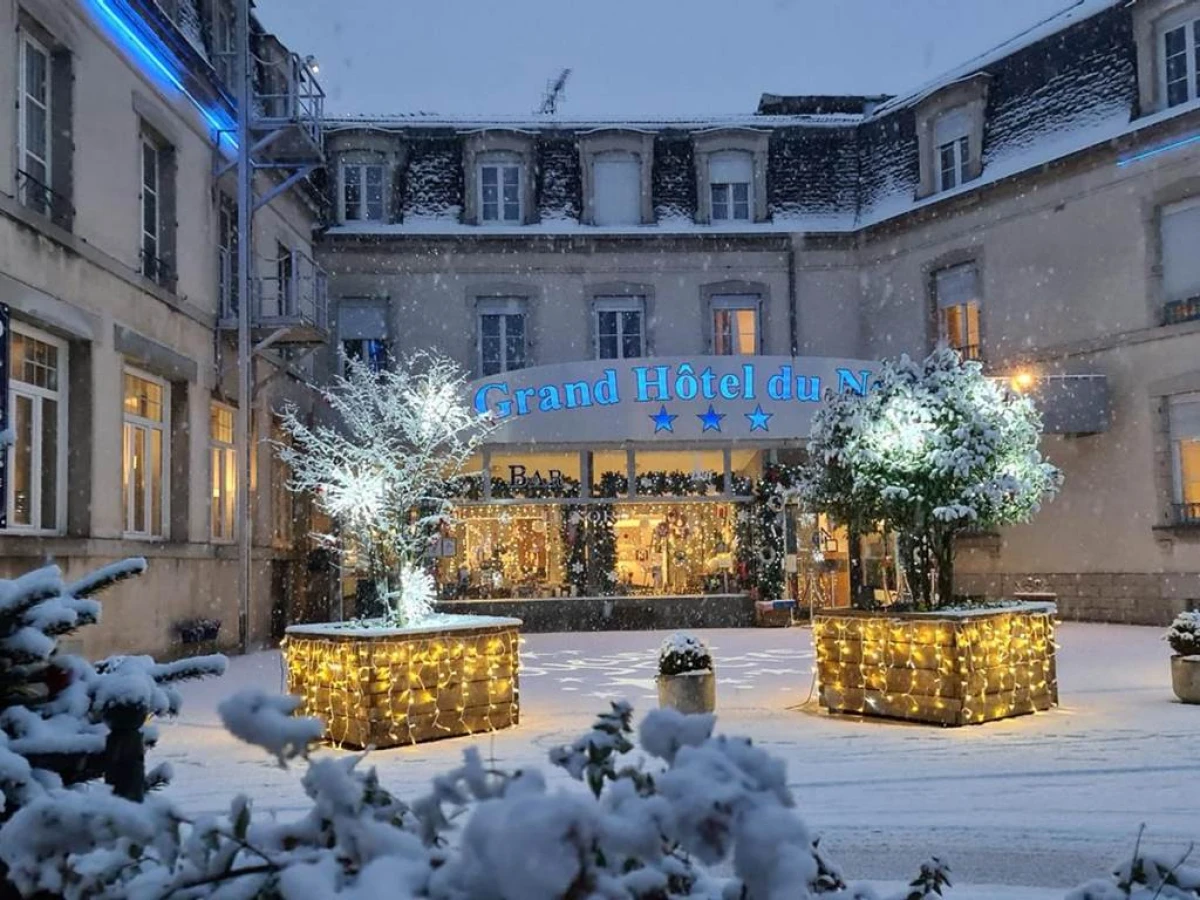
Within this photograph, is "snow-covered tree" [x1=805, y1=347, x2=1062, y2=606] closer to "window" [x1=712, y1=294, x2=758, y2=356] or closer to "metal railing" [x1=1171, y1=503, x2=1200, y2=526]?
"metal railing" [x1=1171, y1=503, x2=1200, y2=526]

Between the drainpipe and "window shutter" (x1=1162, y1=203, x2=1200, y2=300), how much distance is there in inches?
278

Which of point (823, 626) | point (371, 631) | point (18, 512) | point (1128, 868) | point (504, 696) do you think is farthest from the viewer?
point (18, 512)

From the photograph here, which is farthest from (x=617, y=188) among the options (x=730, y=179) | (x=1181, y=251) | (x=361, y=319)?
(x=1181, y=251)

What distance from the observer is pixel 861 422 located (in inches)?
408

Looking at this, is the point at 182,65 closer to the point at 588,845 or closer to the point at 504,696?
the point at 504,696

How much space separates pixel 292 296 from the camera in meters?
20.1

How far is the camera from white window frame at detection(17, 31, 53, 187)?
11.8 meters

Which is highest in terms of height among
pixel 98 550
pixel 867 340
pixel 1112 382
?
pixel 867 340

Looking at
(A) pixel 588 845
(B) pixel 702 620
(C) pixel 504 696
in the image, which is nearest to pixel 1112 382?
(B) pixel 702 620

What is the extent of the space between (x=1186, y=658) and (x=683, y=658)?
4.23 meters

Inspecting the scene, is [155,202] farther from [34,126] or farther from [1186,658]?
[1186,658]

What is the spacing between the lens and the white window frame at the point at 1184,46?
1794cm

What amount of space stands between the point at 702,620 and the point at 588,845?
63.7 feet

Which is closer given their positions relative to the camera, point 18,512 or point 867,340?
point 18,512
